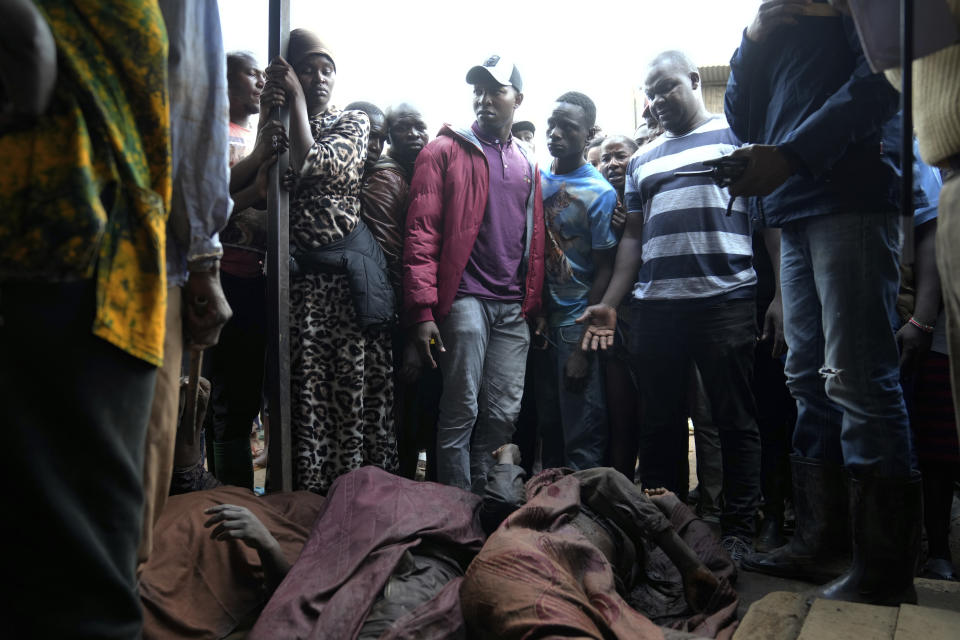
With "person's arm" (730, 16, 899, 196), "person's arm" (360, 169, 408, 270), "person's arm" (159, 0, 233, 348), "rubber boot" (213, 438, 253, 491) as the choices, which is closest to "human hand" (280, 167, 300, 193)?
"person's arm" (360, 169, 408, 270)

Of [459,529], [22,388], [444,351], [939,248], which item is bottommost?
[459,529]

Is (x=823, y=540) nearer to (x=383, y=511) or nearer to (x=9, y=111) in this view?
(x=383, y=511)

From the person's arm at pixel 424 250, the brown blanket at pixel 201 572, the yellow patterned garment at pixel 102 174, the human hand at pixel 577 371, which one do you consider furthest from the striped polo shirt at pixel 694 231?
the yellow patterned garment at pixel 102 174

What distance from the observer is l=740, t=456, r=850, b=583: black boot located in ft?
8.24

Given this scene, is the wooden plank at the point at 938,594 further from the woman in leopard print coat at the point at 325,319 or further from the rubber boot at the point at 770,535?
the woman in leopard print coat at the point at 325,319

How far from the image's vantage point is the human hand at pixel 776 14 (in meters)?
2.37

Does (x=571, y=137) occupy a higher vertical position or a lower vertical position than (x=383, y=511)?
higher

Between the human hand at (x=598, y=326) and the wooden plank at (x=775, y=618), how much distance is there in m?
1.60

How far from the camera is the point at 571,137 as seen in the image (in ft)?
13.0

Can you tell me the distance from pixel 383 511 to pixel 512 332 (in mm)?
1331

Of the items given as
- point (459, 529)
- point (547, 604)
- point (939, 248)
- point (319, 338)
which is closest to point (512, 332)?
point (319, 338)

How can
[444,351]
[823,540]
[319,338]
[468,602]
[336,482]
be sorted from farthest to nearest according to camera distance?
1. [444,351]
2. [319,338]
3. [336,482]
4. [823,540]
5. [468,602]

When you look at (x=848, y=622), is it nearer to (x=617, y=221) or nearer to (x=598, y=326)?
(x=598, y=326)

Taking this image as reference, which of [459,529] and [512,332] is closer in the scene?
[459,529]
